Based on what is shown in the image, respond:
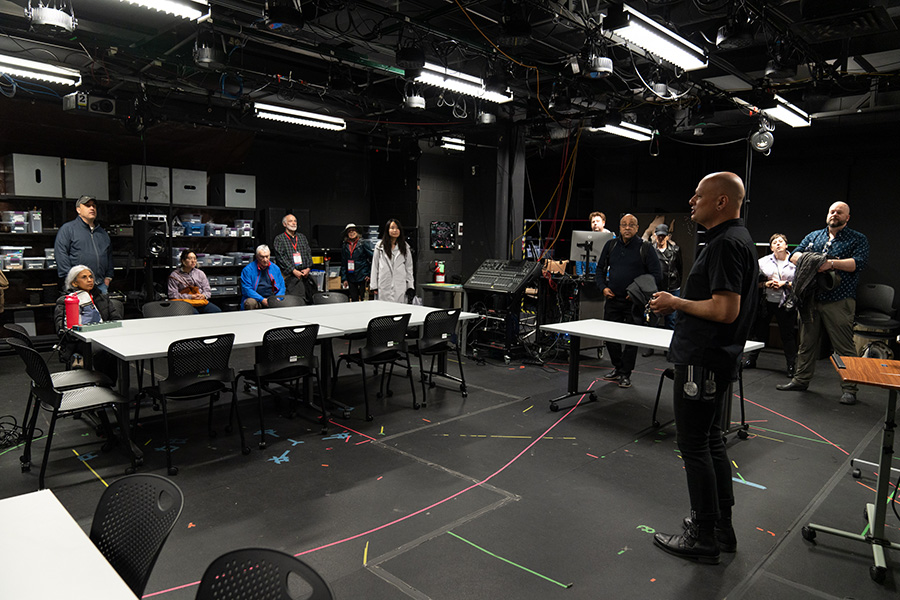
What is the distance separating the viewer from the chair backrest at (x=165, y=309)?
525cm

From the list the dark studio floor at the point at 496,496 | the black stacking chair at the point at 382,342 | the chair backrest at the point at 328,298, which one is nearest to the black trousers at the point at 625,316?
the dark studio floor at the point at 496,496

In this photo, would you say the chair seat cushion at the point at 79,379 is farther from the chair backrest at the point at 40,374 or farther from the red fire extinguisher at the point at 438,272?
the red fire extinguisher at the point at 438,272

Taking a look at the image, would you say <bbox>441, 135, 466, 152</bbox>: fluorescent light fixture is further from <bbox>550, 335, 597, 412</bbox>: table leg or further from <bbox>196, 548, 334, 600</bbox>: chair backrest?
<bbox>196, 548, 334, 600</bbox>: chair backrest

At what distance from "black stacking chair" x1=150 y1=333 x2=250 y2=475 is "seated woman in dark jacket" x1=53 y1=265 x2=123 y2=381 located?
0.93 m

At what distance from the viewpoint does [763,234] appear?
941cm

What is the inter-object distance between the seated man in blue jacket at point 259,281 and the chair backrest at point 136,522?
552 cm

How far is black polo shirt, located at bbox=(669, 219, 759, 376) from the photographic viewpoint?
254cm

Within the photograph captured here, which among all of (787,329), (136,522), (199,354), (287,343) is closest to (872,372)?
(136,522)

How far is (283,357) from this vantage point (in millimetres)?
4230

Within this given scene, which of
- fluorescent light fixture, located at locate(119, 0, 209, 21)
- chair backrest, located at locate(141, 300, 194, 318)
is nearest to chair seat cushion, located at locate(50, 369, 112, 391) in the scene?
chair backrest, located at locate(141, 300, 194, 318)

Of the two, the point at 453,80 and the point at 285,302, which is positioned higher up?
the point at 453,80

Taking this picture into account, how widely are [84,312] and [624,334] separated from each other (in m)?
4.52

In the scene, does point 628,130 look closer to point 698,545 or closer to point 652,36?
point 652,36

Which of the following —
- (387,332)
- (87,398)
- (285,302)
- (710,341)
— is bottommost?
(87,398)
